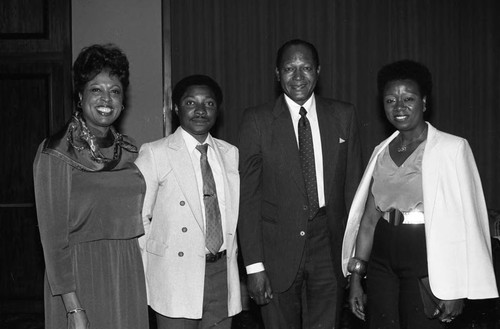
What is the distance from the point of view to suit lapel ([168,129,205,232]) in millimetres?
2930

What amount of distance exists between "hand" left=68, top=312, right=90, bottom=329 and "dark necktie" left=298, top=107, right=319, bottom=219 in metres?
1.15

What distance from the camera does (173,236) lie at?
9.54ft

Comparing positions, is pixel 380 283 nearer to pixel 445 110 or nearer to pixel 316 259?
pixel 316 259

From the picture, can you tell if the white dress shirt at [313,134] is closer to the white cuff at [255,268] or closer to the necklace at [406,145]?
the white cuff at [255,268]

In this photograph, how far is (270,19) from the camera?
528 cm

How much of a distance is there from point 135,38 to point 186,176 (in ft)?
8.70

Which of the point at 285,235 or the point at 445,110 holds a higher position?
the point at 445,110

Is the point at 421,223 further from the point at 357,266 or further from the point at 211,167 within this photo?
the point at 211,167

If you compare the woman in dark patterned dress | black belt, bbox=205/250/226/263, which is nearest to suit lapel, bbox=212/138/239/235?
black belt, bbox=205/250/226/263

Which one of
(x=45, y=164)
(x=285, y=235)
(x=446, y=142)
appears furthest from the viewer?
(x=285, y=235)

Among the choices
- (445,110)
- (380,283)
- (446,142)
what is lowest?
(380,283)

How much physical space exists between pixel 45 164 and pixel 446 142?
5.40 ft

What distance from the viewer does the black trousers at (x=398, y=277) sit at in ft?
9.10

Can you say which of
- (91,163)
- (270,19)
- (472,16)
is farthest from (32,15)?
(472,16)
